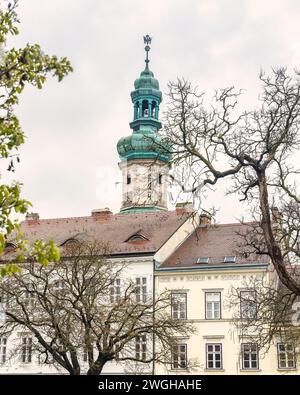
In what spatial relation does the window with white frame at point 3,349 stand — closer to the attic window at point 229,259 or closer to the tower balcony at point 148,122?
the attic window at point 229,259

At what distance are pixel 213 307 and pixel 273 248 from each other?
1041 inches

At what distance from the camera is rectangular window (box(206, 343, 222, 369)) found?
142 ft

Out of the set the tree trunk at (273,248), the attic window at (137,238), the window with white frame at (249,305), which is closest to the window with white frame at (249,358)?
the window with white frame at (249,305)

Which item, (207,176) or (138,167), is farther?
(138,167)

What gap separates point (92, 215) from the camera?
54.9 metres

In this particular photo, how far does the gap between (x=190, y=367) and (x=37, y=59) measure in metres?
30.3

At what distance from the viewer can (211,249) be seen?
155ft

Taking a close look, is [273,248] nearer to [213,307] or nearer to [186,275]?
[213,307]

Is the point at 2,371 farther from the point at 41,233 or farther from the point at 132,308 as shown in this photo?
the point at 132,308

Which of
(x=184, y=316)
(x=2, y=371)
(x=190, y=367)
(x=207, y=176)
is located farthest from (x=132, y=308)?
(x=2, y=371)

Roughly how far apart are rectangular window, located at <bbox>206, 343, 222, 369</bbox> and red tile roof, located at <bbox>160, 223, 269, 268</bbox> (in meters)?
5.07

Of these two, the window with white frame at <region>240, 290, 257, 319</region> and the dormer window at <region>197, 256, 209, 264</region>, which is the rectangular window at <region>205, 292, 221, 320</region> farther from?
the dormer window at <region>197, 256, 209, 264</region>
